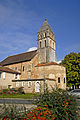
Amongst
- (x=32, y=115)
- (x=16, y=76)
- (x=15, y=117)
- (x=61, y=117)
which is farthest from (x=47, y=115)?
(x=16, y=76)

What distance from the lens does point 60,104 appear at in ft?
17.1

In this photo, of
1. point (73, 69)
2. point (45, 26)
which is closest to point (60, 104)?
point (73, 69)

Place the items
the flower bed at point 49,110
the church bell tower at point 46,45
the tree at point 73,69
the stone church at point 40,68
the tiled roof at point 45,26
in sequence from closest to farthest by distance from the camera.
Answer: the flower bed at point 49,110, the stone church at point 40,68, the tree at point 73,69, the church bell tower at point 46,45, the tiled roof at point 45,26

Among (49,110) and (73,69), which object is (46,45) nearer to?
(73,69)

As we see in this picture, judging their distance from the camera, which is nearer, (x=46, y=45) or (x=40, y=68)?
(x=40, y=68)

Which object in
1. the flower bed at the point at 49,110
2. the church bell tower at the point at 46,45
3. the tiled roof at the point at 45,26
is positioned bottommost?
the flower bed at the point at 49,110

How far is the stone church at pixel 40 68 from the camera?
28.2m

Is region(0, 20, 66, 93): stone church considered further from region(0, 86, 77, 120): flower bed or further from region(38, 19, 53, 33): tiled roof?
region(0, 86, 77, 120): flower bed

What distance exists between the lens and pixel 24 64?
1379 inches

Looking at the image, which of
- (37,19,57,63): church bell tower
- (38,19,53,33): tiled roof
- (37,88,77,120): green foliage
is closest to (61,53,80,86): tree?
(37,19,57,63): church bell tower

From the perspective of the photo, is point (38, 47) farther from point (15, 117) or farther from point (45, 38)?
point (15, 117)

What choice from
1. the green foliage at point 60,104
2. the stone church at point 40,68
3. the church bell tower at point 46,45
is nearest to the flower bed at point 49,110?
the green foliage at point 60,104

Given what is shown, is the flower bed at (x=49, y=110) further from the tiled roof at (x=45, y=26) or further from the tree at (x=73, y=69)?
the tiled roof at (x=45, y=26)

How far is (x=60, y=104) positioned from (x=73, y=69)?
3090cm
